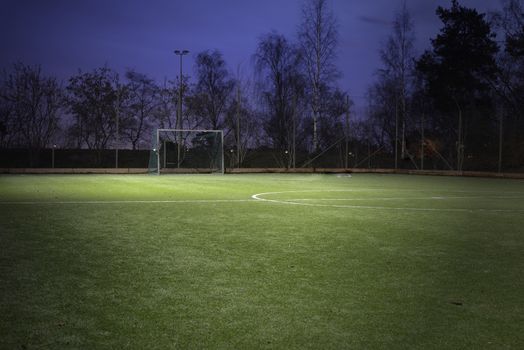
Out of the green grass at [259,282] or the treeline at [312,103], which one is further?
the treeline at [312,103]

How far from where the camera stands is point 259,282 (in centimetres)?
404

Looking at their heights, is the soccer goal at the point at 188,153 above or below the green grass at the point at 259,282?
above

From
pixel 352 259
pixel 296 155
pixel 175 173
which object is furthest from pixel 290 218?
pixel 296 155

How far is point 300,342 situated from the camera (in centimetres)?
277

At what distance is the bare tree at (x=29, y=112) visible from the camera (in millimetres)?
28391

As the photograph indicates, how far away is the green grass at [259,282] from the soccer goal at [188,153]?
803 inches

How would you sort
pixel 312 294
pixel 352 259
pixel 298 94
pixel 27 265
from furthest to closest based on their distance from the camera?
pixel 298 94 → pixel 352 259 → pixel 27 265 → pixel 312 294

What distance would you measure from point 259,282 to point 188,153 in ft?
82.2

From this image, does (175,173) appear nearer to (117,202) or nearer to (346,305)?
(117,202)

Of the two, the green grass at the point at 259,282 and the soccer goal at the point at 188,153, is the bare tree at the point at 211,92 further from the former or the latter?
the green grass at the point at 259,282

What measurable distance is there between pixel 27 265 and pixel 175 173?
2323cm

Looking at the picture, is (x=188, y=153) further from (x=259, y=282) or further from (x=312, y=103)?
(x=259, y=282)

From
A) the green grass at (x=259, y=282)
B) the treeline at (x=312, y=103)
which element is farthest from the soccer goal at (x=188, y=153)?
the green grass at (x=259, y=282)

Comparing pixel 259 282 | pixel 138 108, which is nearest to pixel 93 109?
pixel 138 108
